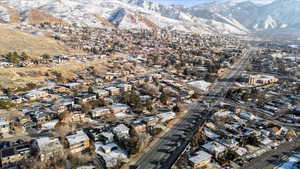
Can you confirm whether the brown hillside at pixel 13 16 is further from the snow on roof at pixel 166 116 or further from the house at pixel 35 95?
the snow on roof at pixel 166 116

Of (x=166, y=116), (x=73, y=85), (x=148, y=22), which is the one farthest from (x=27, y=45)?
(x=148, y=22)

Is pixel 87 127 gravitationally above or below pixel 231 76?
below

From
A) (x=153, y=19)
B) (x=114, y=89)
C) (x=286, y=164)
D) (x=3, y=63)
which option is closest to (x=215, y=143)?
(x=286, y=164)

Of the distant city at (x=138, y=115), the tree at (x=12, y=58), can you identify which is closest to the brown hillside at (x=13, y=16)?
the distant city at (x=138, y=115)

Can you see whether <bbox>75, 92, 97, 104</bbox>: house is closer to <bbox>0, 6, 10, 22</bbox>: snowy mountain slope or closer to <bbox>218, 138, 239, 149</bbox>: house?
<bbox>218, 138, 239, 149</bbox>: house

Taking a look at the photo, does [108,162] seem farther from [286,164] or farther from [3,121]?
[286,164]

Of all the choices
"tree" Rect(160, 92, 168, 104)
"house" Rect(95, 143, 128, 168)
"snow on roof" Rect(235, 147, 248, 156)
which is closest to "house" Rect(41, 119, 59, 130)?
"house" Rect(95, 143, 128, 168)

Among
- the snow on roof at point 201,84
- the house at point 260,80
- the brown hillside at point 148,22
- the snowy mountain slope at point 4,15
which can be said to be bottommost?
the snow on roof at point 201,84
